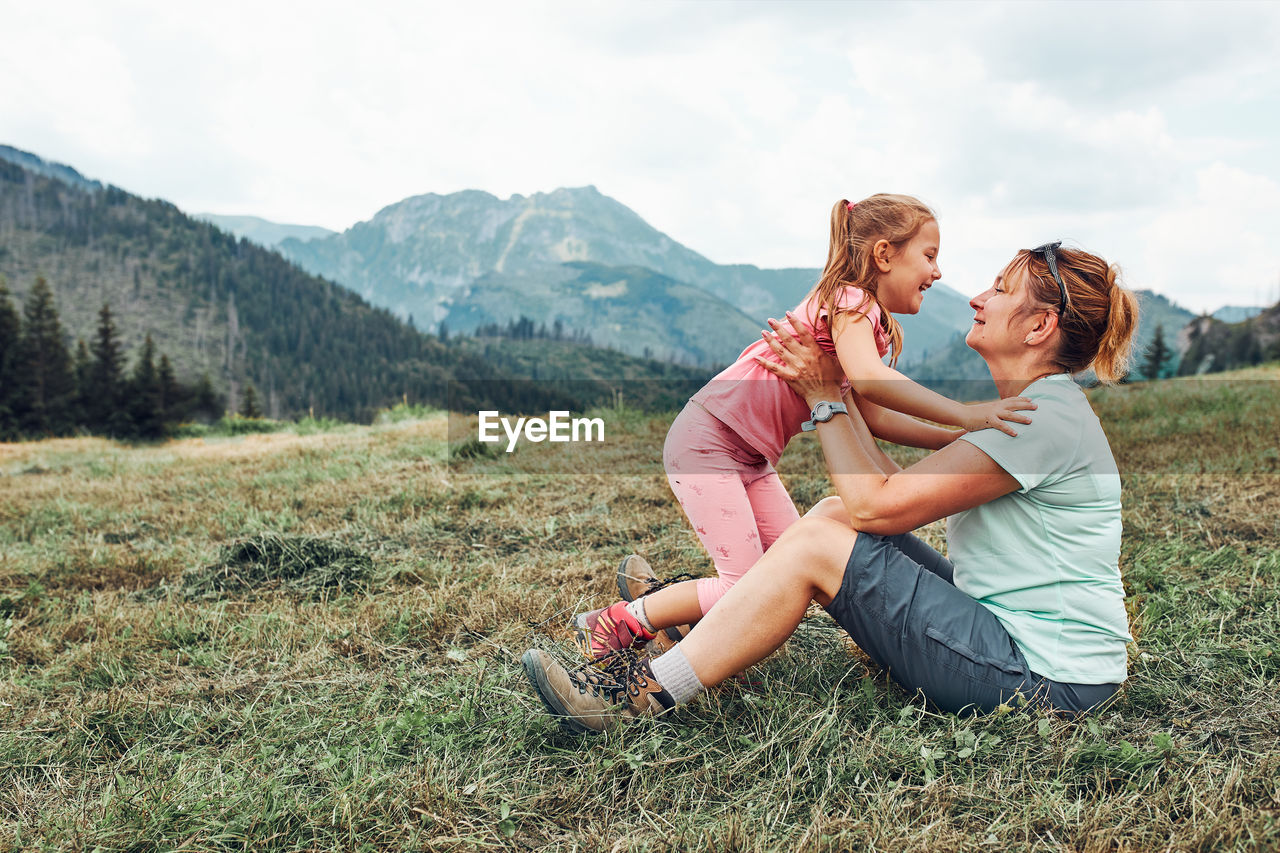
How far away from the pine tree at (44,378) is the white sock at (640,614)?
130 feet

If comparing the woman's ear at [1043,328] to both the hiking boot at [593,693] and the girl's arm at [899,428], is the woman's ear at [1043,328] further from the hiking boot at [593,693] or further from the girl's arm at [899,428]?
the hiking boot at [593,693]

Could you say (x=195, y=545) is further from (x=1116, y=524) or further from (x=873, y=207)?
(x=1116, y=524)

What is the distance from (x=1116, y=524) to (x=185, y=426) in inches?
1299

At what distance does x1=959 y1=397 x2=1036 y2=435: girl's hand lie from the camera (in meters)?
2.08

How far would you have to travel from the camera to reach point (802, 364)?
2535 mm

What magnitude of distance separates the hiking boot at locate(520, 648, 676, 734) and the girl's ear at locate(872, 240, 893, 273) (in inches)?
65.5

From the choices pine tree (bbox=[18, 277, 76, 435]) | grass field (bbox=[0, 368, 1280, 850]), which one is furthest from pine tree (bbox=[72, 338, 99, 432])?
grass field (bbox=[0, 368, 1280, 850])

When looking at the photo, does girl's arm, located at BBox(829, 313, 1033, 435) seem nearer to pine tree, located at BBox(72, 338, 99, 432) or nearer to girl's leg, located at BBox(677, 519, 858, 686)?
girl's leg, located at BBox(677, 519, 858, 686)

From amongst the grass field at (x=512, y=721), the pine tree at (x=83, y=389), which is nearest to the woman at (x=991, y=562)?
the grass field at (x=512, y=721)

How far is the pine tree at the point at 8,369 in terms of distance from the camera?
1286 inches

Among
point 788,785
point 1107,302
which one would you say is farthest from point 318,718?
point 1107,302

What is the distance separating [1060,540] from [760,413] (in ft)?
3.59
